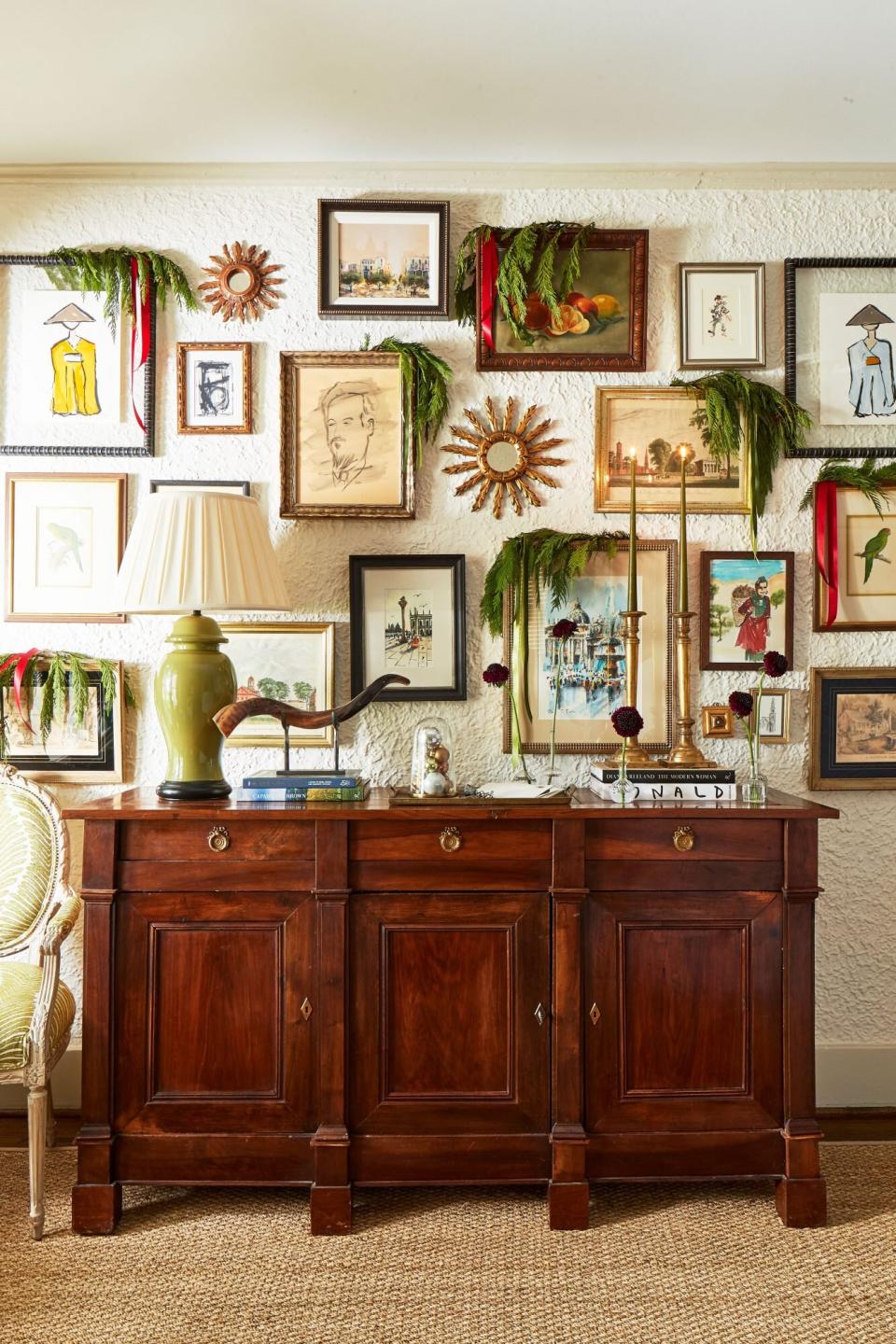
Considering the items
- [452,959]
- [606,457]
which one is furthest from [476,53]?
[452,959]

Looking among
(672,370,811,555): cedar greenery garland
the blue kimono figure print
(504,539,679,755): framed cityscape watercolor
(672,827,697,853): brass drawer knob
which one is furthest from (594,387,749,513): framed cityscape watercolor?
(672,827,697,853): brass drawer knob

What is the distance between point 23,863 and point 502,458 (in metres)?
1.73

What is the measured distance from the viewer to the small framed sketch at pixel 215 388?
→ 286 centimetres

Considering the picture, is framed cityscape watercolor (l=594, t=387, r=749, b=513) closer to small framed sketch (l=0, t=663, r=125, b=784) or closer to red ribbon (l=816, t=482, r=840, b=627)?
red ribbon (l=816, t=482, r=840, b=627)

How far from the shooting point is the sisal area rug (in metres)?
1.91

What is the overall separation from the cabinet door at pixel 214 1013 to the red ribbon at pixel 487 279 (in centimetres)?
171

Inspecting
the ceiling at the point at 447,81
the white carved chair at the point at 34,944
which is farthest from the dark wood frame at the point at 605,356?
the white carved chair at the point at 34,944

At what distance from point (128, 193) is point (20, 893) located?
2022 millimetres

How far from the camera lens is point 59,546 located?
9.40 ft

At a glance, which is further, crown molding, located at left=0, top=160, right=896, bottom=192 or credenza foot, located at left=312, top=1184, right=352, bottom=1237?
crown molding, located at left=0, top=160, right=896, bottom=192

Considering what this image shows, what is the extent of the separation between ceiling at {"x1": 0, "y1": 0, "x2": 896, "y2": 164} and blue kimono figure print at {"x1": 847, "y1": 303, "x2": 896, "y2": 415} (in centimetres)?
46

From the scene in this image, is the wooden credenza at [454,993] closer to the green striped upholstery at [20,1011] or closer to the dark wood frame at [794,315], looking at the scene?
the green striped upholstery at [20,1011]

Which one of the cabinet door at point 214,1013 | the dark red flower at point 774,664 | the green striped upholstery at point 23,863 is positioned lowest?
the cabinet door at point 214,1013

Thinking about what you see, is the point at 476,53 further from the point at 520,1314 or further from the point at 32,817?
the point at 520,1314
